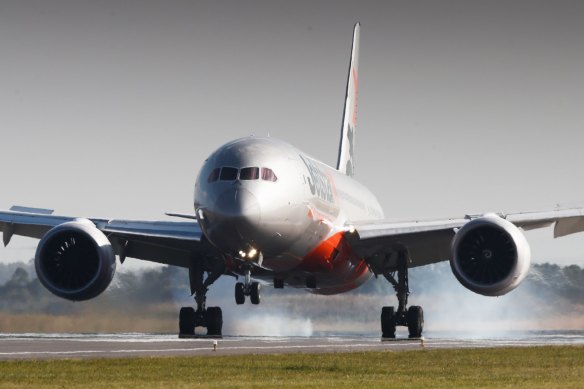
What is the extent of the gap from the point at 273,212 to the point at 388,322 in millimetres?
9489

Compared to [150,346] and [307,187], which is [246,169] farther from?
[150,346]

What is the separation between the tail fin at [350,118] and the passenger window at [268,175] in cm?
2182

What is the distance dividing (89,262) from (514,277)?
12363mm

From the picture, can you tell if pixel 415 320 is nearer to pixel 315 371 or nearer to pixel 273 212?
pixel 273 212

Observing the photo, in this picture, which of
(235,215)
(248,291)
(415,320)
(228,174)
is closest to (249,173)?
(228,174)

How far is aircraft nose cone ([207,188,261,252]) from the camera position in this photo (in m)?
30.7

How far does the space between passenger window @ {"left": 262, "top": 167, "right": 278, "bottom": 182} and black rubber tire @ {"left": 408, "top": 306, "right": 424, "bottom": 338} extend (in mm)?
8909

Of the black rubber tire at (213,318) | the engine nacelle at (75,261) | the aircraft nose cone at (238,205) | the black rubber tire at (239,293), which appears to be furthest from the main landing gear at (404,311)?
the engine nacelle at (75,261)

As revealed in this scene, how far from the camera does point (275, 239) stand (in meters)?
32.6

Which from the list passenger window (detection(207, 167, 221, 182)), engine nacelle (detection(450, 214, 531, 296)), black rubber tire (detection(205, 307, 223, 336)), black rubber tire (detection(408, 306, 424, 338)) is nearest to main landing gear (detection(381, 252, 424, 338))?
black rubber tire (detection(408, 306, 424, 338))

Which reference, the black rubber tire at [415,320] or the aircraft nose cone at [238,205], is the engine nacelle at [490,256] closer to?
the black rubber tire at [415,320]

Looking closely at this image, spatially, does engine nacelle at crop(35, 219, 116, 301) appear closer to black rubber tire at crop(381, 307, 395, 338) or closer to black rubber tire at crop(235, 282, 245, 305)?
black rubber tire at crop(235, 282, 245, 305)

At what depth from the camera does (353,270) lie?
39875mm

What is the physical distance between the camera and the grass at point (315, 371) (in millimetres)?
17750
